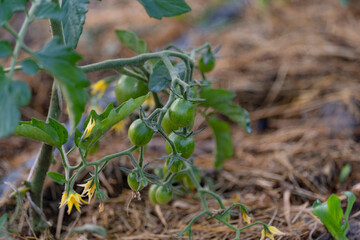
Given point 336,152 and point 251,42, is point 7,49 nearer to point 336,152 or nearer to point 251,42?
point 336,152

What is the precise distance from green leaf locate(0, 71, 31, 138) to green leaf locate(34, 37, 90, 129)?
7 centimetres

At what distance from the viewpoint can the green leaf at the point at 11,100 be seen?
706 millimetres

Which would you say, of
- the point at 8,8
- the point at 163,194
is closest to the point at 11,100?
the point at 8,8

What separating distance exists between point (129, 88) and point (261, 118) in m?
1.36

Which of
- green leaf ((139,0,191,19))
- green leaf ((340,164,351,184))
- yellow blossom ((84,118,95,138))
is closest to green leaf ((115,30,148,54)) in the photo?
green leaf ((139,0,191,19))

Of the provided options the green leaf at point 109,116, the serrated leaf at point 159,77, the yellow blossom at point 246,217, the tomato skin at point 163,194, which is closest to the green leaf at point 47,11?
the green leaf at point 109,116

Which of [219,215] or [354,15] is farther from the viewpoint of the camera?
[354,15]

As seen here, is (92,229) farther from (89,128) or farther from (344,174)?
(344,174)

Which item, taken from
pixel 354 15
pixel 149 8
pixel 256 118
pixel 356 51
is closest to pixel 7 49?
pixel 149 8

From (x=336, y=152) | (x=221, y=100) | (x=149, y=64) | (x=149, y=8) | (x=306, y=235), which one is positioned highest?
(x=149, y=8)

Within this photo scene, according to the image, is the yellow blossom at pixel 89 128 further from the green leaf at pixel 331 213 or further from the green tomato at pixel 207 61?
the green leaf at pixel 331 213

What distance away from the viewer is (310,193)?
168 cm

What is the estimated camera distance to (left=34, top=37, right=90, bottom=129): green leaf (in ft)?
2.55

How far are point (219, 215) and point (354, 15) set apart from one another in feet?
8.69
